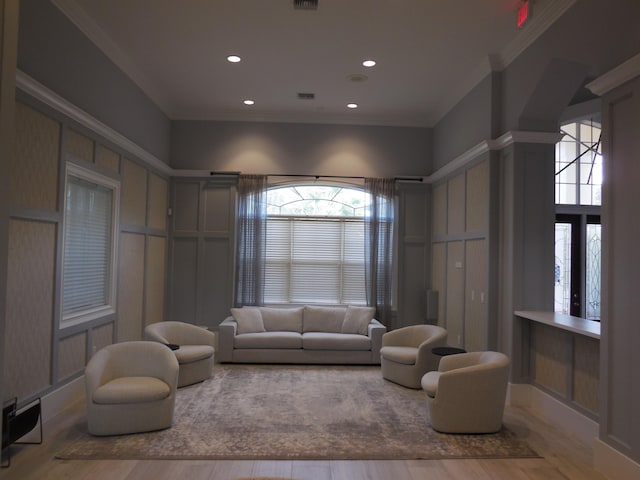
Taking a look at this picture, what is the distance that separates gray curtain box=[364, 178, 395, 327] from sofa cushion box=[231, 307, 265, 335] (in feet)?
Result: 5.88

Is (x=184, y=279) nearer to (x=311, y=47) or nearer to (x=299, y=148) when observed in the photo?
(x=299, y=148)

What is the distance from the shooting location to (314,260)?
7.49 meters

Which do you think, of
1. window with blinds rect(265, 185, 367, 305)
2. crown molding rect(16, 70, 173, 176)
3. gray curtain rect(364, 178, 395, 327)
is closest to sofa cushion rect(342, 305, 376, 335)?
gray curtain rect(364, 178, 395, 327)

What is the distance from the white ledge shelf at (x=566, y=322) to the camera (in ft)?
11.5

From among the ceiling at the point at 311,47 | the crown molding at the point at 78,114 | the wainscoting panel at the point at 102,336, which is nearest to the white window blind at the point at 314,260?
the ceiling at the point at 311,47

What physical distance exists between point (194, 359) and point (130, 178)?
2429mm

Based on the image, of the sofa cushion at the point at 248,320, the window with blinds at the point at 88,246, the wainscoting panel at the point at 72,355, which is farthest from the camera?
the sofa cushion at the point at 248,320

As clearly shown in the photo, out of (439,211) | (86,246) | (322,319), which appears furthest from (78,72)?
(439,211)

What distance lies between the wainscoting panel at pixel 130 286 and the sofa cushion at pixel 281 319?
5.91 feet

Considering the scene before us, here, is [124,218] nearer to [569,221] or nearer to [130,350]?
[130,350]

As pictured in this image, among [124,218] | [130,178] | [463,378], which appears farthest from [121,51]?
[463,378]

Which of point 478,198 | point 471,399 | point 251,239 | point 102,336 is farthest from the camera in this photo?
point 251,239

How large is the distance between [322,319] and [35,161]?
4396 millimetres

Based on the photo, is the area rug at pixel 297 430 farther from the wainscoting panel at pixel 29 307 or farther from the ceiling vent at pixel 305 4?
the ceiling vent at pixel 305 4
